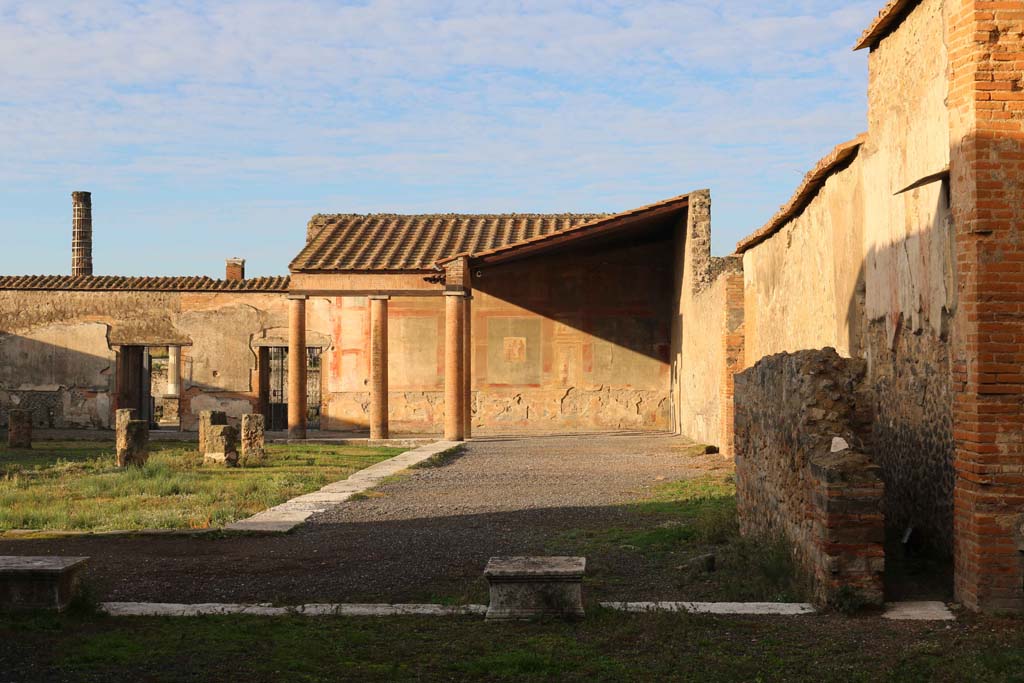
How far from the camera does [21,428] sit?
1791 centimetres

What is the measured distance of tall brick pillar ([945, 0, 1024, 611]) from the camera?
16.0ft

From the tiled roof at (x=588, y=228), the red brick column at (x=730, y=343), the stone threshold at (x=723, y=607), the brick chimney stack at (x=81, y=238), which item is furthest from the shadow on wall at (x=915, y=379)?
the brick chimney stack at (x=81, y=238)

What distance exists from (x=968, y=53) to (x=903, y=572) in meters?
2.62

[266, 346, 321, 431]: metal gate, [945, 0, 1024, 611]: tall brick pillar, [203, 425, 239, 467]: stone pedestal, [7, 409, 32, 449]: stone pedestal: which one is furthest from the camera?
[266, 346, 321, 431]: metal gate

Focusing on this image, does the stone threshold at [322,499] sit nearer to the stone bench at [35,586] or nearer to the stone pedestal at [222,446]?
the stone pedestal at [222,446]

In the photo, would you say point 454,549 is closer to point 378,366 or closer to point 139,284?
point 378,366

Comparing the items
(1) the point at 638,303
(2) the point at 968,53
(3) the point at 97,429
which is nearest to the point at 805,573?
(2) the point at 968,53

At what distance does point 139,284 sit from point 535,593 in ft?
65.5

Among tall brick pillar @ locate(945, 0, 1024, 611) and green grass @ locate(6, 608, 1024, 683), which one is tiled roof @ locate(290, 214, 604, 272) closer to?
tall brick pillar @ locate(945, 0, 1024, 611)

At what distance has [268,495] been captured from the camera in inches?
409

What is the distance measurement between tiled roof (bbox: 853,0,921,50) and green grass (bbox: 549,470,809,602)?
3.20 meters

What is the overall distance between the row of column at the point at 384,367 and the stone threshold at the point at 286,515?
4.60 metres

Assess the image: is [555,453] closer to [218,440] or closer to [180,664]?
[218,440]

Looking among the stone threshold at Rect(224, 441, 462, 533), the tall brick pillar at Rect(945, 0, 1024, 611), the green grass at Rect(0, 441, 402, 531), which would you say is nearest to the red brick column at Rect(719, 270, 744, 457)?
the stone threshold at Rect(224, 441, 462, 533)
